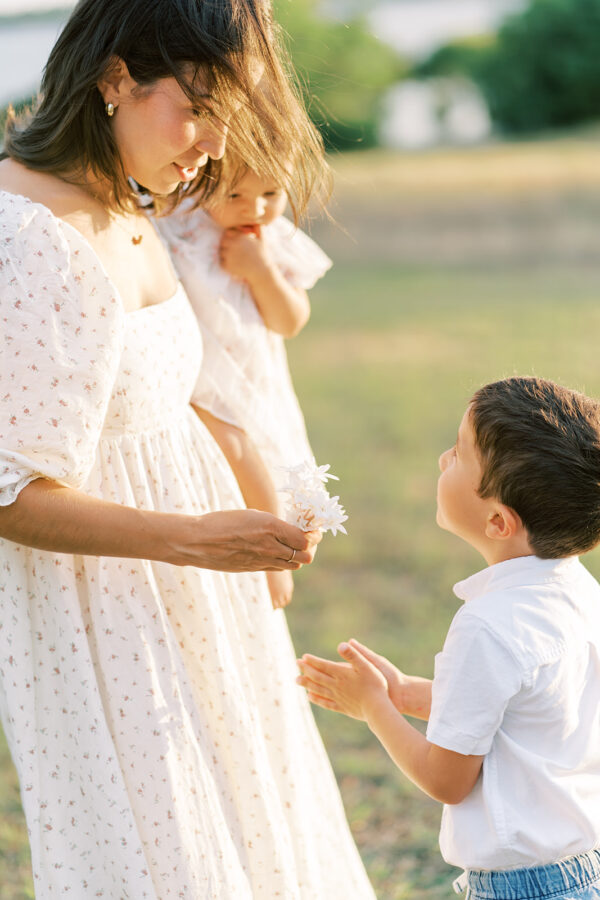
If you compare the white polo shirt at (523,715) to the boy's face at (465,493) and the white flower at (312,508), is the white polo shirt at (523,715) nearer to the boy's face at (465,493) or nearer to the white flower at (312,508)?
the boy's face at (465,493)

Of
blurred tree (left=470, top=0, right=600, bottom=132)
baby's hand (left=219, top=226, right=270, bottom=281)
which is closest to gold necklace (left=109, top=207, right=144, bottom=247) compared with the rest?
baby's hand (left=219, top=226, right=270, bottom=281)

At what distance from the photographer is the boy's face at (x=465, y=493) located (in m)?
1.69

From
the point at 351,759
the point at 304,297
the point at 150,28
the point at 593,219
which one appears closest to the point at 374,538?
the point at 351,759

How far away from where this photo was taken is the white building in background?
21.6m

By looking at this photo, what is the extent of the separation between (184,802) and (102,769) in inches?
5.9

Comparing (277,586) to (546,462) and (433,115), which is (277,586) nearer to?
(546,462)

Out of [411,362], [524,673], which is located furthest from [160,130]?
[411,362]

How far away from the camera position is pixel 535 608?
5.23 ft

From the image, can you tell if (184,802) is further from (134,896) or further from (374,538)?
(374,538)

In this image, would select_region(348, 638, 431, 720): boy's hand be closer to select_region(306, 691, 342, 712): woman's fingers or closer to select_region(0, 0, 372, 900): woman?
select_region(306, 691, 342, 712): woman's fingers

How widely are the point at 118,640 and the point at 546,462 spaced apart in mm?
754

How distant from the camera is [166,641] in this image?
5.79ft

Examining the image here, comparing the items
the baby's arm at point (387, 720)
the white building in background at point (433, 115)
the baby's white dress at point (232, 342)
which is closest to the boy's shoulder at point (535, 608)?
the baby's arm at point (387, 720)

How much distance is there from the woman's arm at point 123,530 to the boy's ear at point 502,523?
36 centimetres
